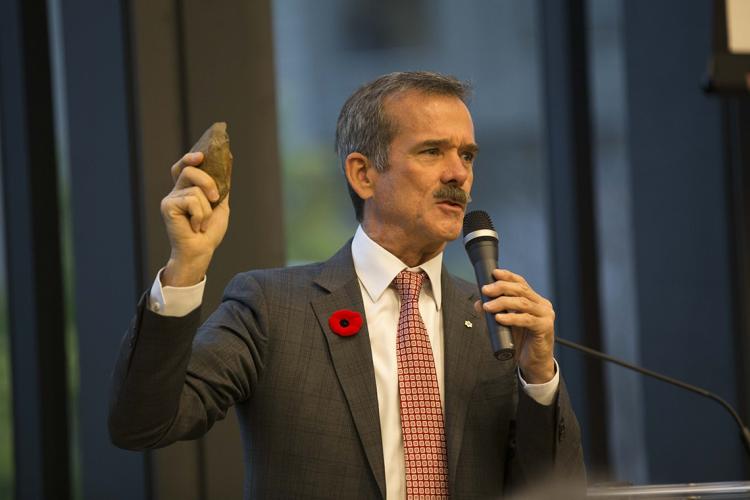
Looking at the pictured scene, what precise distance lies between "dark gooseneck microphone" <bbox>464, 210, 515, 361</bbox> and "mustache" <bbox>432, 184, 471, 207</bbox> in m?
0.12

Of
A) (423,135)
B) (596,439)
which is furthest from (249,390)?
(596,439)

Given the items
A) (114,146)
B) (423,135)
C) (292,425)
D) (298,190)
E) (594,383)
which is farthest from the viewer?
(594,383)

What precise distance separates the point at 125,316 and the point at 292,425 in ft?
3.51

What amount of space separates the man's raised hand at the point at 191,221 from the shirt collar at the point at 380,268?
51 cm

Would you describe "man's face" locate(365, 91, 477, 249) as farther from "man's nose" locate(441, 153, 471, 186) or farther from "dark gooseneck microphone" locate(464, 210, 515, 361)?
"dark gooseneck microphone" locate(464, 210, 515, 361)

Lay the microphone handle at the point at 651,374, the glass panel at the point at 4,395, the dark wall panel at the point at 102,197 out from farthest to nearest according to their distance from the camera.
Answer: the glass panel at the point at 4,395
the dark wall panel at the point at 102,197
the microphone handle at the point at 651,374

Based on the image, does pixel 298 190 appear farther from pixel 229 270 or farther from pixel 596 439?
pixel 596 439

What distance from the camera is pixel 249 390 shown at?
2.15 meters

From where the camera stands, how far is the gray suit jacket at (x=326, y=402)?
208cm

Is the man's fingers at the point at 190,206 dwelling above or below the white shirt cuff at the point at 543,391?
above

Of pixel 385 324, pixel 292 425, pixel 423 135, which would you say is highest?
pixel 423 135

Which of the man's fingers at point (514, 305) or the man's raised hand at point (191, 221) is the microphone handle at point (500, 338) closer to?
the man's fingers at point (514, 305)

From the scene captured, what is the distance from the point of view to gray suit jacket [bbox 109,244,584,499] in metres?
2.08

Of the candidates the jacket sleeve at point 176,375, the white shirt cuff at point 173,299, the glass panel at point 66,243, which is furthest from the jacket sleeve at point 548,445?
the glass panel at point 66,243
